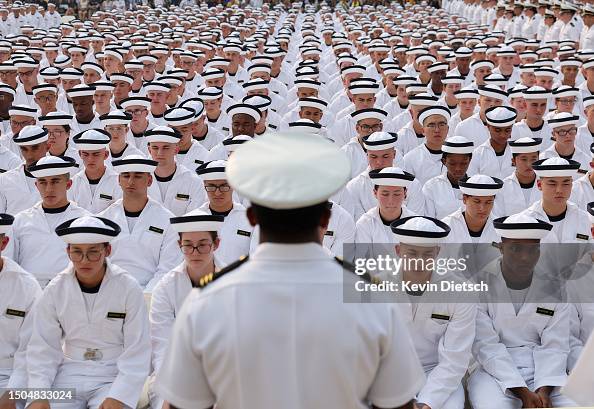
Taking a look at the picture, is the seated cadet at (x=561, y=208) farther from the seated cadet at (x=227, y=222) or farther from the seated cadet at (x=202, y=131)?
the seated cadet at (x=202, y=131)

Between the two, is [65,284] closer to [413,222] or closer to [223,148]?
[413,222]

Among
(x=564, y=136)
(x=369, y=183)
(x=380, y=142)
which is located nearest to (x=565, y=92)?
(x=564, y=136)

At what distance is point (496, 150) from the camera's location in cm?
685

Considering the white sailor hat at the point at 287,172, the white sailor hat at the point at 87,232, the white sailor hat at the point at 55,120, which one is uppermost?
the white sailor hat at the point at 287,172

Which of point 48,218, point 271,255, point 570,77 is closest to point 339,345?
point 271,255

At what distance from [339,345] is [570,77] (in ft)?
32.3

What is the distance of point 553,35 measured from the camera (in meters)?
16.1

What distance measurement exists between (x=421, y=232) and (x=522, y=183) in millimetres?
2536

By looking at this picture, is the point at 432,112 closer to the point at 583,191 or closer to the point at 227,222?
the point at 583,191

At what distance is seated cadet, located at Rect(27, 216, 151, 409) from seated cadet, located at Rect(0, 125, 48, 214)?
254cm

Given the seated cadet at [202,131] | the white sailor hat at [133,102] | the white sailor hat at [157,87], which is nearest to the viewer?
the seated cadet at [202,131]

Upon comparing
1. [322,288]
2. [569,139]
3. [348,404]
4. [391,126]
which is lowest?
[391,126]

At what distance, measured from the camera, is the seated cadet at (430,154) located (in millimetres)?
6832

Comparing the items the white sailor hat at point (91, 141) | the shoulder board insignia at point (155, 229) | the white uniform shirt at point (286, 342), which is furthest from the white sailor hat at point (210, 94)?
the white uniform shirt at point (286, 342)
